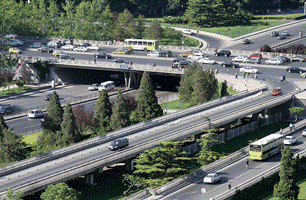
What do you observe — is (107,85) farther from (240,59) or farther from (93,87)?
(240,59)

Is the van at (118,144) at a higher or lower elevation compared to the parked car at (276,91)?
lower

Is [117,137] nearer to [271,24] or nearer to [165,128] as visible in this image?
[165,128]

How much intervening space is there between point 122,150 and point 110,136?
26.0 ft

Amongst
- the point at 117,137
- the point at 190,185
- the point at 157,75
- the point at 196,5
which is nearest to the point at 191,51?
the point at 157,75

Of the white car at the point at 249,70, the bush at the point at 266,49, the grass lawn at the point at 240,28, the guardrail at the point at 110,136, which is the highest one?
the grass lawn at the point at 240,28

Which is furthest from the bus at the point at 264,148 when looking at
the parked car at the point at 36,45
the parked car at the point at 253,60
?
the parked car at the point at 36,45

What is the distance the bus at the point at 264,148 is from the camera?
256ft

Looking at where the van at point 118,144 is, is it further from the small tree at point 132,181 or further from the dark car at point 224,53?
the dark car at point 224,53

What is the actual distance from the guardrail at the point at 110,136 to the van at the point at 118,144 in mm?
3777

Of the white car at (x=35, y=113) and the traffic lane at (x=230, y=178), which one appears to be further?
the white car at (x=35, y=113)

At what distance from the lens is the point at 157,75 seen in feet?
465

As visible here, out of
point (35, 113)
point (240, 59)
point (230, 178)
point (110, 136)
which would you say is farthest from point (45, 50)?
point (230, 178)

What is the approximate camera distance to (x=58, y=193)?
61.5 meters

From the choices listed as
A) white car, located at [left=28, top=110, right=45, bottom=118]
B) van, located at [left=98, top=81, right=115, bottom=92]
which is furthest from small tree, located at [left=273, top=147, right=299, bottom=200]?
van, located at [left=98, top=81, right=115, bottom=92]
